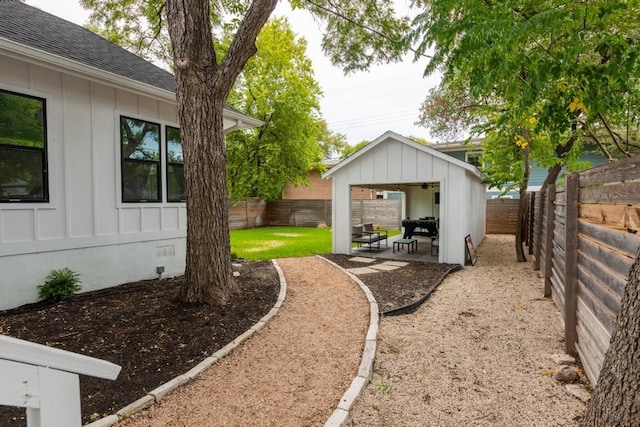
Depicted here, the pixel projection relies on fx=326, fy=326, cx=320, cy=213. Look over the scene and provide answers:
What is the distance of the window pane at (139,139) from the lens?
6152mm

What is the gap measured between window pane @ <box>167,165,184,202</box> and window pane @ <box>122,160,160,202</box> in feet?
0.93

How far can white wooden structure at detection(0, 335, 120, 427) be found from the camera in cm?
95

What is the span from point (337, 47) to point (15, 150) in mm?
6744

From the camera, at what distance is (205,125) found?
4703mm

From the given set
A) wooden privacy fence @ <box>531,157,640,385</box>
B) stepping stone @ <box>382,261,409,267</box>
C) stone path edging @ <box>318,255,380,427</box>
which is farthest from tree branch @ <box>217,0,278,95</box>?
stepping stone @ <box>382,261,409,267</box>

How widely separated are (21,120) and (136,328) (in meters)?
3.53

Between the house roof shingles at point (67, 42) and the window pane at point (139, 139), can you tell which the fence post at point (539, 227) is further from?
the house roof shingles at point (67, 42)

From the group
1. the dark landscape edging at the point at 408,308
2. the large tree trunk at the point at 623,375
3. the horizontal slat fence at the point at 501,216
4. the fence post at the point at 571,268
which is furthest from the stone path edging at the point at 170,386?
the horizontal slat fence at the point at 501,216

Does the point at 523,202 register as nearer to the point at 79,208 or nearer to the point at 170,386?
the point at 170,386

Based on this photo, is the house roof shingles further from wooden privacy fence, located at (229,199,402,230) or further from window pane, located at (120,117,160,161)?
wooden privacy fence, located at (229,199,402,230)

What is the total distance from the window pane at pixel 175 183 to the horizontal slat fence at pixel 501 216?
49.6ft

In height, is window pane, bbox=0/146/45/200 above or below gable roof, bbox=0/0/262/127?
below

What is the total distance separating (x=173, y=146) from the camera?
7.12 m

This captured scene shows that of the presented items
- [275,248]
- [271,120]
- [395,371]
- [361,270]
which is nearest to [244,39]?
[395,371]
